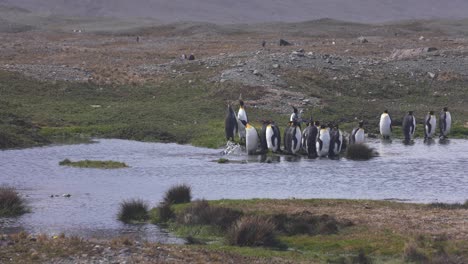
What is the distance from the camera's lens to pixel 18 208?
781 inches

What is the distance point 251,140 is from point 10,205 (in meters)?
11.0

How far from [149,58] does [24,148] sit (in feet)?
85.1

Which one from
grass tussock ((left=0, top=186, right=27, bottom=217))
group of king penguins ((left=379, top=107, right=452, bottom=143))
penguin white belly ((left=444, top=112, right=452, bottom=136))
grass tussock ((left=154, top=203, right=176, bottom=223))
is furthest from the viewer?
penguin white belly ((left=444, top=112, right=452, bottom=136))

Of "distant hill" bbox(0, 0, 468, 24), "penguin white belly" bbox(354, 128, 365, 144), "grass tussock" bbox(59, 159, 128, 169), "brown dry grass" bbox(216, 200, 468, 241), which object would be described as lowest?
"brown dry grass" bbox(216, 200, 468, 241)

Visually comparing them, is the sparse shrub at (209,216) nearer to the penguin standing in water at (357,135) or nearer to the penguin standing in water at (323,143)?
the penguin standing in water at (323,143)

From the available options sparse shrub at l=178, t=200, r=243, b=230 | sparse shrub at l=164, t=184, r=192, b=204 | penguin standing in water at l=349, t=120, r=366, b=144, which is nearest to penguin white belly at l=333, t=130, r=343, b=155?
penguin standing in water at l=349, t=120, r=366, b=144

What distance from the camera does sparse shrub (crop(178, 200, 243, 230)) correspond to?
1802cm

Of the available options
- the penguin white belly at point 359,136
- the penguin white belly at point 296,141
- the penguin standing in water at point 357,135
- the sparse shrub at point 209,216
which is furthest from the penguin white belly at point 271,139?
the sparse shrub at point 209,216

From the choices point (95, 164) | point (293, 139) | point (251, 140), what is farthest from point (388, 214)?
point (251, 140)

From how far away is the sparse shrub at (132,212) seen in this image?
19328mm

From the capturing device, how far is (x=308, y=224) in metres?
17.5

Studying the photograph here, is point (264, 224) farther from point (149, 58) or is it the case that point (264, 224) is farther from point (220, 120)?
point (149, 58)

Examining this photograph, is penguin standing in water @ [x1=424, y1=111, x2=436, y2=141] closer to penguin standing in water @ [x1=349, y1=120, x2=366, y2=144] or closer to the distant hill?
penguin standing in water @ [x1=349, y1=120, x2=366, y2=144]

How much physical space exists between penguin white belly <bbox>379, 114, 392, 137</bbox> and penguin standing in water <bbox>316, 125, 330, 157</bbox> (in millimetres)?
4134
